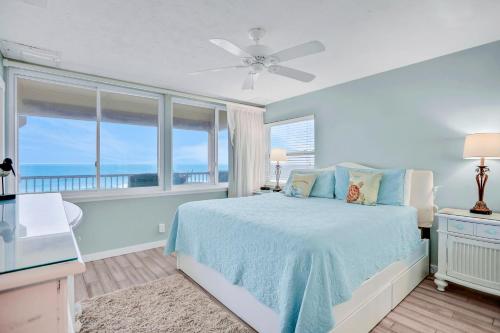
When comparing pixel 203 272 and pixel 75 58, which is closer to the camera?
pixel 203 272

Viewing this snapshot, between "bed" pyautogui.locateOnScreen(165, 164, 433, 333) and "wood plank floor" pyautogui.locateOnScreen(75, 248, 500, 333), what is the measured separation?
0.34 feet

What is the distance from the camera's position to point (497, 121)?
96.1 inches

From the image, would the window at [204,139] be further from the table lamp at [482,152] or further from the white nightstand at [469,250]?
the table lamp at [482,152]

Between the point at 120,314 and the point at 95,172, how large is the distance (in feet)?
6.59

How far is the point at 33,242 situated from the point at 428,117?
11.4ft

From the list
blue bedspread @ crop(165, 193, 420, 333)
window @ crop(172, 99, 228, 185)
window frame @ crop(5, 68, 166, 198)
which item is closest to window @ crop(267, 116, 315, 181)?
window @ crop(172, 99, 228, 185)

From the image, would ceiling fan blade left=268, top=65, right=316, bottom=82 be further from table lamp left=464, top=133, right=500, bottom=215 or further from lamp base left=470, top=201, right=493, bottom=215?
lamp base left=470, top=201, right=493, bottom=215

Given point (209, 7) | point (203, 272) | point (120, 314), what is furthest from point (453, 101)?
point (120, 314)

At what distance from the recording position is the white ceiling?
1.87m

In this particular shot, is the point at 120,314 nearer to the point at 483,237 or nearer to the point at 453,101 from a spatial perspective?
the point at 483,237

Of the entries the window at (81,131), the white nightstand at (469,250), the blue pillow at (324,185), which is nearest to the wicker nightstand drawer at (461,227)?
the white nightstand at (469,250)

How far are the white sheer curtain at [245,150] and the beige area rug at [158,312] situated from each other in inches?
90.0

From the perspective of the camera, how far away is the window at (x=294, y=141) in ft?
14.1

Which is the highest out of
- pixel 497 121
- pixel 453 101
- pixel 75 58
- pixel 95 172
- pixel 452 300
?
pixel 75 58
